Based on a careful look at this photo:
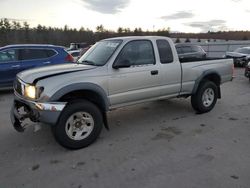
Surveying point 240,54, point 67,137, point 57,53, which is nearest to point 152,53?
point 67,137

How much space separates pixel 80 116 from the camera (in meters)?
4.46

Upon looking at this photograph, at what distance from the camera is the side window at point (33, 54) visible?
9422 mm

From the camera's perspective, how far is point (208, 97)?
6676 mm

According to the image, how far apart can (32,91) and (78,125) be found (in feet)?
3.16

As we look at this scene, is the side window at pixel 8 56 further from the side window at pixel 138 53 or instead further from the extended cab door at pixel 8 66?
the side window at pixel 138 53

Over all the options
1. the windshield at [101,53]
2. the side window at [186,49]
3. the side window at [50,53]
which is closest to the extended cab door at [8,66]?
the side window at [50,53]

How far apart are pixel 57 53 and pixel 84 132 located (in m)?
6.21

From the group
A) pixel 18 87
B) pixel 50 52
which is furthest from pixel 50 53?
pixel 18 87

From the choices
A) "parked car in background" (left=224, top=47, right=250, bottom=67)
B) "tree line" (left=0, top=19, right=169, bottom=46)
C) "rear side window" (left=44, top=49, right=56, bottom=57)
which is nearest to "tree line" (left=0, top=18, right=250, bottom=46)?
"tree line" (left=0, top=19, right=169, bottom=46)

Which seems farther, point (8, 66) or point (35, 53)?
point (35, 53)

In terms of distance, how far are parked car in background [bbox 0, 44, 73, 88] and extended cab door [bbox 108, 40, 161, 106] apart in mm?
5464

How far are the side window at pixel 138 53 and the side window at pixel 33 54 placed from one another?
5577 mm

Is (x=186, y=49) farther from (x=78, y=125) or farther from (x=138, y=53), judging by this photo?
(x=78, y=125)

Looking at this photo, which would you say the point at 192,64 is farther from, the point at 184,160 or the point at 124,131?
the point at 184,160
